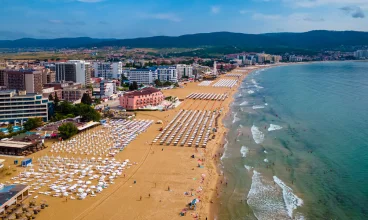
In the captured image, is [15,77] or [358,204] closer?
[358,204]

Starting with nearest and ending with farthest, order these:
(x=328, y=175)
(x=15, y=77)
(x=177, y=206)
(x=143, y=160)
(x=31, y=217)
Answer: (x=31, y=217), (x=177, y=206), (x=328, y=175), (x=143, y=160), (x=15, y=77)

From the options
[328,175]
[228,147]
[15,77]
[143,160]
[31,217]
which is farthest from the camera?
[15,77]

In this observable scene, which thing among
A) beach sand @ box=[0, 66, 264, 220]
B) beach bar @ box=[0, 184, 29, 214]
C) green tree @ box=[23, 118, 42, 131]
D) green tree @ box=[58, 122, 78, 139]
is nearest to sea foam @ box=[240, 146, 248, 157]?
beach sand @ box=[0, 66, 264, 220]

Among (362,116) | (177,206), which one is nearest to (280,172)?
(177,206)

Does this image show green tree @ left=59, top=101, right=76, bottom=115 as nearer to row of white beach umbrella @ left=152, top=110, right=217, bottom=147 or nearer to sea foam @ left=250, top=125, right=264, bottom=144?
row of white beach umbrella @ left=152, top=110, right=217, bottom=147

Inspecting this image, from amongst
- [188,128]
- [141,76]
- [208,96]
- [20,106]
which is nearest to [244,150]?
[188,128]

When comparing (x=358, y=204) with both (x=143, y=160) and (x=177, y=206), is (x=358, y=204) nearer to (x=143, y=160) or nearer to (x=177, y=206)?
(x=177, y=206)

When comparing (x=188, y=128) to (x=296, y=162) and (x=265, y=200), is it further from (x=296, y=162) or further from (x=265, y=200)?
(x=265, y=200)
